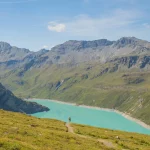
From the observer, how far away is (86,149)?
34438mm

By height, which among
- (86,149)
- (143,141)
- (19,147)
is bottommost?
(143,141)

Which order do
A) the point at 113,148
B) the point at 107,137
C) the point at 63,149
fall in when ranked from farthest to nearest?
the point at 107,137
the point at 113,148
the point at 63,149

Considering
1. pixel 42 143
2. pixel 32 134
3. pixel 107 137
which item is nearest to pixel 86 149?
pixel 42 143

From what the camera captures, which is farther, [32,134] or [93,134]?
[93,134]

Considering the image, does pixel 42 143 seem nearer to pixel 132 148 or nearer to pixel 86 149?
pixel 86 149

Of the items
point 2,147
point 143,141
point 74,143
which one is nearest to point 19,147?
point 2,147

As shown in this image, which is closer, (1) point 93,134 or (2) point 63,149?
(2) point 63,149

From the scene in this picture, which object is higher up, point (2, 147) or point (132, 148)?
point (2, 147)

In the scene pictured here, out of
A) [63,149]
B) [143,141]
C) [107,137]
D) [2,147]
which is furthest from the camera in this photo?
[143,141]

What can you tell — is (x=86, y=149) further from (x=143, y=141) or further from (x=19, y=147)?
(x=143, y=141)

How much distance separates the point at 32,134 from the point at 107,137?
701 inches

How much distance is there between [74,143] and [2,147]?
14458mm

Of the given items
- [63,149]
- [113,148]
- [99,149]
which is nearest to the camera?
[63,149]

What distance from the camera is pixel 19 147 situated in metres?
26.1
